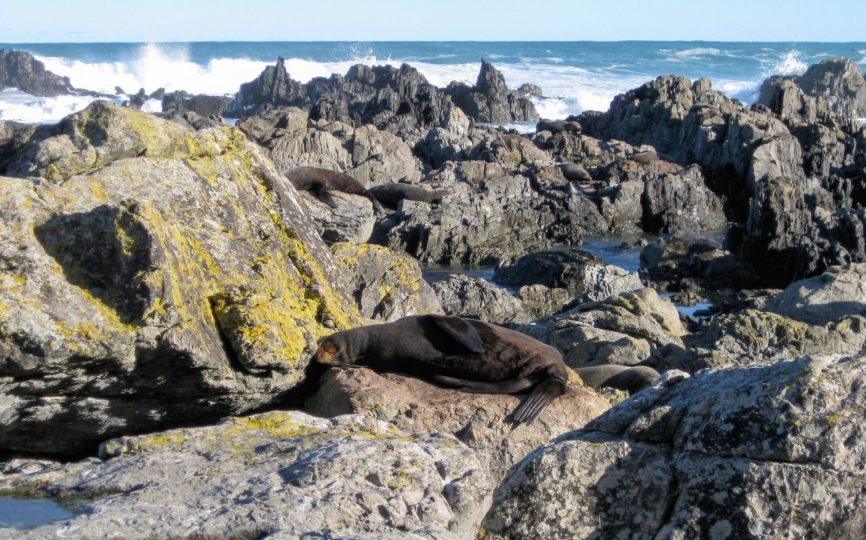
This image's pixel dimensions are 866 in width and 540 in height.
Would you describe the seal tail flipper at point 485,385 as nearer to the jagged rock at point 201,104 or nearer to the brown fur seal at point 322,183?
the brown fur seal at point 322,183

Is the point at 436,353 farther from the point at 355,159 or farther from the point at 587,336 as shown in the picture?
the point at 355,159

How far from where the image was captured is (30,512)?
3.19 meters

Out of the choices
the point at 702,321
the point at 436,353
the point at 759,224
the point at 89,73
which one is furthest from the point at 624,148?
the point at 89,73

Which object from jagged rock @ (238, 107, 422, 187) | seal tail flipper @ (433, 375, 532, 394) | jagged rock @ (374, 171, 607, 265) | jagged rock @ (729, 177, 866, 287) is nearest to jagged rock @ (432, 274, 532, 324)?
jagged rock @ (374, 171, 607, 265)

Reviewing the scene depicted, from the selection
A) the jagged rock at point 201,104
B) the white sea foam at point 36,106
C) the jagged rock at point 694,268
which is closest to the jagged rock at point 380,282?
the jagged rock at point 694,268

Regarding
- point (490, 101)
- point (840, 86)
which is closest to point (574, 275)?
point (490, 101)

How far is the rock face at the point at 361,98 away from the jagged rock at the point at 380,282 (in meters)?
27.3

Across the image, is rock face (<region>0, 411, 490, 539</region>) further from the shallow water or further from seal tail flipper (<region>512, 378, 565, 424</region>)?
seal tail flipper (<region>512, 378, 565, 424</region>)

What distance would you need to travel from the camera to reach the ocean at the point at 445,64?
69.2 meters

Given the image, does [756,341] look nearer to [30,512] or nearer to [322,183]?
[322,183]

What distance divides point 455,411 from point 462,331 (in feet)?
3.57

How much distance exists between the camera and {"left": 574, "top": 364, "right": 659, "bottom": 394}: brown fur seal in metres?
9.27

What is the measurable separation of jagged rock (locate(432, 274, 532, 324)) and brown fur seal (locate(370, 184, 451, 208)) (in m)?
9.06

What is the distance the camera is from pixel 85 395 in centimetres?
496
